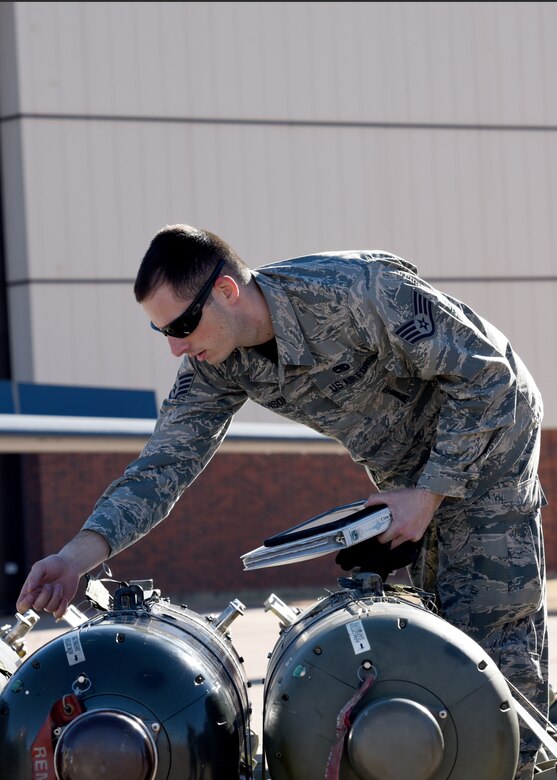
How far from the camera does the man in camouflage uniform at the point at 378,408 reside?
3131 mm

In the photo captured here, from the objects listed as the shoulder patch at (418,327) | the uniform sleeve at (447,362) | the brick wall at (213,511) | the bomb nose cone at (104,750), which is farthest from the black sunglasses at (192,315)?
the brick wall at (213,511)

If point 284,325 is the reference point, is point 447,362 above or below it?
below

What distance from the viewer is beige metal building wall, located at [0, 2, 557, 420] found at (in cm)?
1522

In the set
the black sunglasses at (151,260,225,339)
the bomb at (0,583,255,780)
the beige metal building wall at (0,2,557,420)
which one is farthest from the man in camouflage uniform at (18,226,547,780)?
the beige metal building wall at (0,2,557,420)

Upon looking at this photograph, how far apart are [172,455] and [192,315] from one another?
60 cm

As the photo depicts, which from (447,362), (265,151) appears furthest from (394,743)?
(265,151)

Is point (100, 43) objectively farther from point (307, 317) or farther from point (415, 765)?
point (415, 765)

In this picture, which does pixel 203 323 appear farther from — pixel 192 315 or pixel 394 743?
pixel 394 743

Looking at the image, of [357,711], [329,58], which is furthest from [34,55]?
[357,711]

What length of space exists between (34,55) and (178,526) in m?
6.47

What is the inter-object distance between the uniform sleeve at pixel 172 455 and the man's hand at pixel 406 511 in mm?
719

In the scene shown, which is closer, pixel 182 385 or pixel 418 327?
pixel 418 327

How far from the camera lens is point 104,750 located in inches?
96.0

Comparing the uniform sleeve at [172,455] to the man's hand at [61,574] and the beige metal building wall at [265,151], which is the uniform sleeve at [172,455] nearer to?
the man's hand at [61,574]
